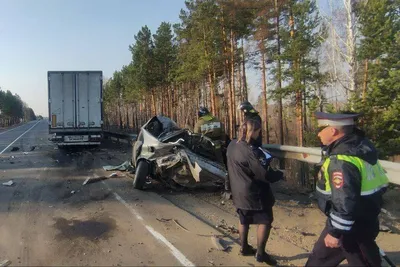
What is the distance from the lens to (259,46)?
23938 mm

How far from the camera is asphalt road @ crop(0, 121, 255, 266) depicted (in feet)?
13.9

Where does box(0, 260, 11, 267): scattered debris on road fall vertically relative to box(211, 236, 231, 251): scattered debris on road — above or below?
below

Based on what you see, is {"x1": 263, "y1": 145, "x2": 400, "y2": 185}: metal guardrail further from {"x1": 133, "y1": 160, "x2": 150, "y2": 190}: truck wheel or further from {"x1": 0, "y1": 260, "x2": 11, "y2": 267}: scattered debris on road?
{"x1": 0, "y1": 260, "x2": 11, "y2": 267}: scattered debris on road

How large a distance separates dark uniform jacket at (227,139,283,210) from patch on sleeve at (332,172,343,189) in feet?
3.67

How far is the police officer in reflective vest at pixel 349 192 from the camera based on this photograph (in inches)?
106

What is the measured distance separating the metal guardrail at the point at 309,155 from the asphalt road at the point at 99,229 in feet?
8.05

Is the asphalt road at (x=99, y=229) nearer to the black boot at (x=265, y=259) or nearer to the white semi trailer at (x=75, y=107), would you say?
the black boot at (x=265, y=259)

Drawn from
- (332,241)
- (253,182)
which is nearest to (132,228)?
(253,182)

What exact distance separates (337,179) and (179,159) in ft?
15.5

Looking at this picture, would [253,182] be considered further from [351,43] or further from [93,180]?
[351,43]

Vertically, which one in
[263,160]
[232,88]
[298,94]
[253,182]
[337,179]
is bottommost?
[253,182]

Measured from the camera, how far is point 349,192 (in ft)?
8.75

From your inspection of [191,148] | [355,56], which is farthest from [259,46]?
[191,148]

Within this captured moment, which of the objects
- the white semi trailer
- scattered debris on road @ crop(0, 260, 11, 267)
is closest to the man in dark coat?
scattered debris on road @ crop(0, 260, 11, 267)
